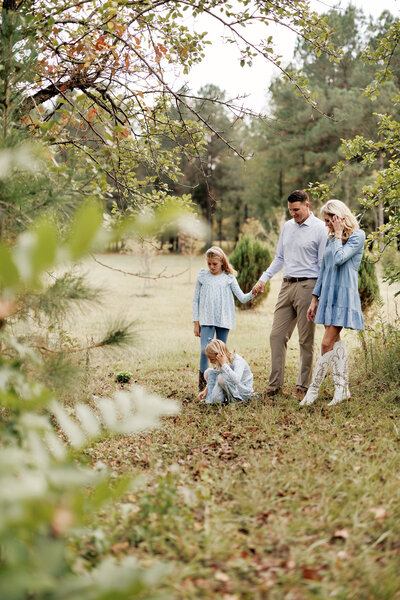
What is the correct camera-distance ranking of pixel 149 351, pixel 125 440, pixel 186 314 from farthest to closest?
pixel 186 314, pixel 149 351, pixel 125 440

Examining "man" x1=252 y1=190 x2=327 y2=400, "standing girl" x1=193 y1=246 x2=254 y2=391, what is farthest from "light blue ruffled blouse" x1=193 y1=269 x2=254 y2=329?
"man" x1=252 y1=190 x2=327 y2=400

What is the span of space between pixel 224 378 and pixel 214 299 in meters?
1.01

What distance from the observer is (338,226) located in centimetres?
458

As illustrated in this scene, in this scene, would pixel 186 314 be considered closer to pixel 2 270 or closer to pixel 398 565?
pixel 398 565

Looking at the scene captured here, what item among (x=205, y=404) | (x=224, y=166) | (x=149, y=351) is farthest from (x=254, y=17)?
(x=224, y=166)

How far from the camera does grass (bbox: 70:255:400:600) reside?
1.96 metres

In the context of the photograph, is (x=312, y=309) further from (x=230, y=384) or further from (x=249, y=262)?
(x=249, y=262)

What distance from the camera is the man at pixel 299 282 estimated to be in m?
5.10

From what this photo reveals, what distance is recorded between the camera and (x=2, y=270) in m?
1.03

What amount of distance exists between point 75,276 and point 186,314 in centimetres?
1232

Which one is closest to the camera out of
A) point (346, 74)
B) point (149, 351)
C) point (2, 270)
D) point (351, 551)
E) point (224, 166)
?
point (2, 270)

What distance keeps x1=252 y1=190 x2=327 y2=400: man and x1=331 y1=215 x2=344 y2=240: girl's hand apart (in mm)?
477

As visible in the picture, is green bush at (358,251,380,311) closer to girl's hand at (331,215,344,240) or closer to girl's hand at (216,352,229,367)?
girl's hand at (331,215,344,240)

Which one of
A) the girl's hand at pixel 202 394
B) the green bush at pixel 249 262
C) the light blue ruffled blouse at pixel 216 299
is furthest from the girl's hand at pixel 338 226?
the green bush at pixel 249 262
